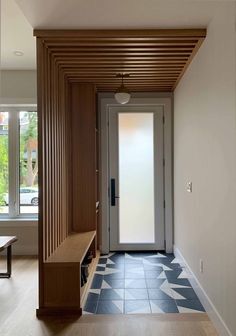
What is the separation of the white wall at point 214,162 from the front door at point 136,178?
111 cm

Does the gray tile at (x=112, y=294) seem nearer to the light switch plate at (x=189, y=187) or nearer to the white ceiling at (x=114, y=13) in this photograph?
the light switch plate at (x=189, y=187)

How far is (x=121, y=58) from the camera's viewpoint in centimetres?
352

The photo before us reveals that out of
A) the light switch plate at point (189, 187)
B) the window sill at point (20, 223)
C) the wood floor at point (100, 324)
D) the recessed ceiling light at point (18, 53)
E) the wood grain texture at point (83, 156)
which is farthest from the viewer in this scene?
the window sill at point (20, 223)

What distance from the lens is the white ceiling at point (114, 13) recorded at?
8.08 ft

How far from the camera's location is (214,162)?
2635 millimetres

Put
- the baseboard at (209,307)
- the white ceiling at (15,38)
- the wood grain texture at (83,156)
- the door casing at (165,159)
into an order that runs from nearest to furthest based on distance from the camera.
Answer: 1. the baseboard at (209,307)
2. the white ceiling at (15,38)
3. the wood grain texture at (83,156)
4. the door casing at (165,159)

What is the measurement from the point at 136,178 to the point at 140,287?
1908mm

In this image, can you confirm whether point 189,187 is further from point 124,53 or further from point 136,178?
point 124,53

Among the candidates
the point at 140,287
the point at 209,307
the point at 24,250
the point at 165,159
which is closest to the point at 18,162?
the point at 24,250

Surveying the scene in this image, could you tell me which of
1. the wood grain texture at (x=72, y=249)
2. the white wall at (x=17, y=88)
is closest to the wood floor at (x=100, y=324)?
the wood grain texture at (x=72, y=249)

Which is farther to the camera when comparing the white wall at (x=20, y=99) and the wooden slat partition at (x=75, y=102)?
the white wall at (x=20, y=99)

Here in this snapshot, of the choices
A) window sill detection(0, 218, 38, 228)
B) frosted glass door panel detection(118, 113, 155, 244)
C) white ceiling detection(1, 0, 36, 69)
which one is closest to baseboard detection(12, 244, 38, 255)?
window sill detection(0, 218, 38, 228)

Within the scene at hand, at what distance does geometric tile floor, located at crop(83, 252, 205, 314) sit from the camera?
3113 mm

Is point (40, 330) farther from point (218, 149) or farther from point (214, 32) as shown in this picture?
point (214, 32)
